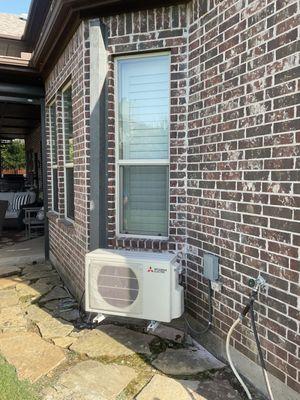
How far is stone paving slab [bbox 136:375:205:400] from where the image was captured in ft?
8.16

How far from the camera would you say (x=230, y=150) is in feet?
9.24

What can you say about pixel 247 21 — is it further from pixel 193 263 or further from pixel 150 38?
pixel 193 263

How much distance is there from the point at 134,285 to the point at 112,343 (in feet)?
2.03

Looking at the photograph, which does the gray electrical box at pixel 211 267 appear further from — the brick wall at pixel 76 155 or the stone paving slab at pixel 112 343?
the brick wall at pixel 76 155

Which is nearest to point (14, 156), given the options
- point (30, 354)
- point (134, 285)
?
point (30, 354)

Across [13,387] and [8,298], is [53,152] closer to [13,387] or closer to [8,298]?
[8,298]

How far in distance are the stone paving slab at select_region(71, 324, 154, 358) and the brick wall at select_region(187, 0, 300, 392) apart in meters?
0.59

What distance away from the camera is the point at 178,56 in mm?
3400

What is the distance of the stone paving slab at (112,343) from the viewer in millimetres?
3105

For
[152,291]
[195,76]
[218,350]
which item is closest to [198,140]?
[195,76]

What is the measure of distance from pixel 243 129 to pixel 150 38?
4.88 feet

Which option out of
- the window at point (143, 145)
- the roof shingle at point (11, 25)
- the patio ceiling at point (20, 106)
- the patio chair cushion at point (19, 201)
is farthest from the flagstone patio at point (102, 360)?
the patio chair cushion at point (19, 201)

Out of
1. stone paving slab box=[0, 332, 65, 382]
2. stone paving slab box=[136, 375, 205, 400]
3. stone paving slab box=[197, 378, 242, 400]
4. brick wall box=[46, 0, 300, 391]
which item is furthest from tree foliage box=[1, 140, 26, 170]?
stone paving slab box=[197, 378, 242, 400]

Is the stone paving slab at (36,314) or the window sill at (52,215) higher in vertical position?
the window sill at (52,215)
